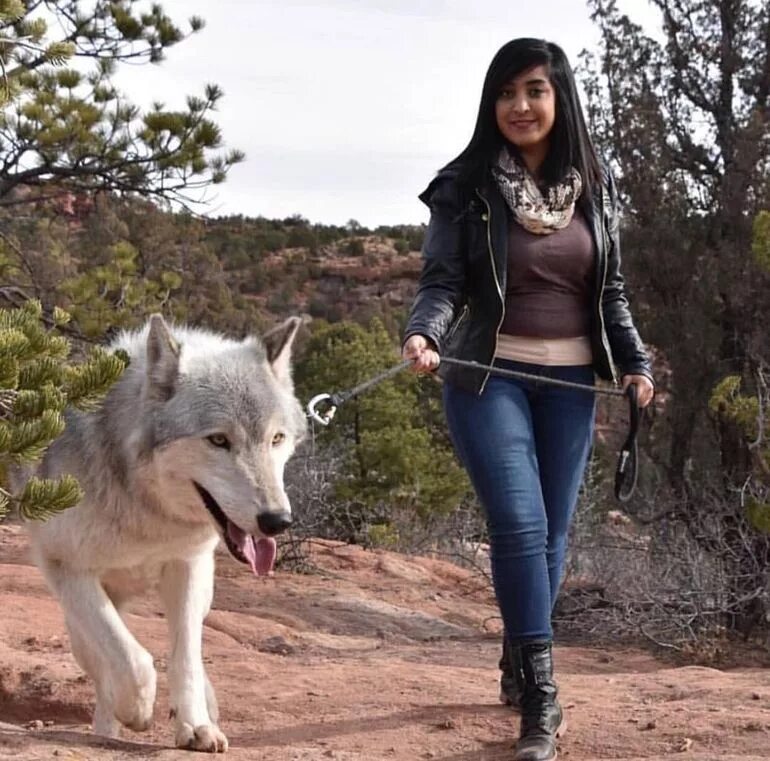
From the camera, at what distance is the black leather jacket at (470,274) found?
12.3 feet

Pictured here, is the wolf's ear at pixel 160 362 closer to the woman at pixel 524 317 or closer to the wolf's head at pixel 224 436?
the wolf's head at pixel 224 436

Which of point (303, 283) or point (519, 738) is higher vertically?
point (303, 283)

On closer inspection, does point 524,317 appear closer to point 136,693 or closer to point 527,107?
point 527,107

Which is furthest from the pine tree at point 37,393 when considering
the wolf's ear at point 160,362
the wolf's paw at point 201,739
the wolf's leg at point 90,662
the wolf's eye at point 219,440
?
the wolf's paw at point 201,739

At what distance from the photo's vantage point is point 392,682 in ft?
16.5

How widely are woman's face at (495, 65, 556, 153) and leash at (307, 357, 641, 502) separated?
83 cm

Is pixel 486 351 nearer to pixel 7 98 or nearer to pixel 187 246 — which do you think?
pixel 7 98

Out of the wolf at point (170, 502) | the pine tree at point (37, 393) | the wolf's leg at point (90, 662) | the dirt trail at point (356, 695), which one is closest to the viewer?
the pine tree at point (37, 393)

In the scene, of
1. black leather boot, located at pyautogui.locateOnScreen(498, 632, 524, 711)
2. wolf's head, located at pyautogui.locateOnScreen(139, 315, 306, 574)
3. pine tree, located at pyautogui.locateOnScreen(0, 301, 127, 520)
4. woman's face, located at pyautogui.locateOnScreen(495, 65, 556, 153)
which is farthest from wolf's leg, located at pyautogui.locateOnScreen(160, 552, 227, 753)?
woman's face, located at pyautogui.locateOnScreen(495, 65, 556, 153)

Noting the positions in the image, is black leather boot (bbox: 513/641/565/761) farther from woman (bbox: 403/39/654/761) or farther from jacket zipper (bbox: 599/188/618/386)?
jacket zipper (bbox: 599/188/618/386)

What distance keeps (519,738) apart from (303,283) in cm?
4194

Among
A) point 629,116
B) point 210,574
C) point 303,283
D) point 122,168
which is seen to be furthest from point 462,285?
point 303,283

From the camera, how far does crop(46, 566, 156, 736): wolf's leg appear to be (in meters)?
3.63

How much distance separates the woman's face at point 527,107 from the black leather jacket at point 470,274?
21cm
